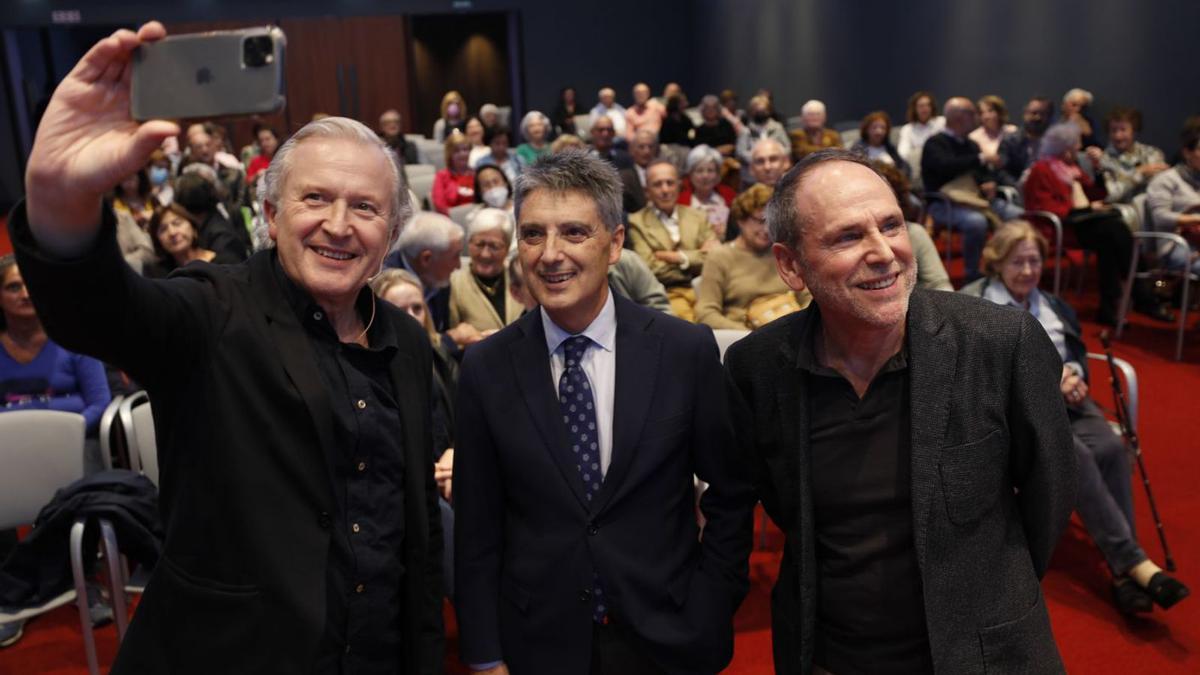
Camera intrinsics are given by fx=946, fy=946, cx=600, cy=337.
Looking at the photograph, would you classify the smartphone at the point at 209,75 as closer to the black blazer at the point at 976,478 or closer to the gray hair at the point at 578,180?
the gray hair at the point at 578,180

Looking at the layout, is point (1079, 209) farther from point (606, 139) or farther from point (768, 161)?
point (606, 139)

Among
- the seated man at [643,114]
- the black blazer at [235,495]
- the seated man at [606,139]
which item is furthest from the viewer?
the seated man at [643,114]

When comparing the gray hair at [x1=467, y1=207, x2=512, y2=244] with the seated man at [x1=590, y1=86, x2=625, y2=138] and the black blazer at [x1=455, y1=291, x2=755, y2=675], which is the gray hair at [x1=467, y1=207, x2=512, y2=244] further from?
the seated man at [x1=590, y1=86, x2=625, y2=138]

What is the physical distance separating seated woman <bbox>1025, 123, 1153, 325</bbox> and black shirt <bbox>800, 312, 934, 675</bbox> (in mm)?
6031

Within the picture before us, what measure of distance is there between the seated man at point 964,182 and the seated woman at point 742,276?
3651 millimetres

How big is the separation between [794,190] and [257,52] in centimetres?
97

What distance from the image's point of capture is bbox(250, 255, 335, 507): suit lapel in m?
1.40

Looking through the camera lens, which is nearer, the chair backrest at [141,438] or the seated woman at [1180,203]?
the chair backrest at [141,438]

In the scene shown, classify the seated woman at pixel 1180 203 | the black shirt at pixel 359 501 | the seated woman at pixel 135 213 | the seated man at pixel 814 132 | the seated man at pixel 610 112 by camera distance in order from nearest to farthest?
the black shirt at pixel 359 501 → the seated woman at pixel 135 213 → the seated woman at pixel 1180 203 → the seated man at pixel 814 132 → the seated man at pixel 610 112

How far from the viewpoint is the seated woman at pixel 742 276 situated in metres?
4.28

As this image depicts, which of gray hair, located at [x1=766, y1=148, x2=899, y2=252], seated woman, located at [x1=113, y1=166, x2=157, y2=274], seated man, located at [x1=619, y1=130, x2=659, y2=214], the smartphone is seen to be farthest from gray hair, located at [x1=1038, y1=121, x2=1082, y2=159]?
the smartphone

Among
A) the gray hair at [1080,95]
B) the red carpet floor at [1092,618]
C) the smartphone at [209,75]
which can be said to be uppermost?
the smartphone at [209,75]

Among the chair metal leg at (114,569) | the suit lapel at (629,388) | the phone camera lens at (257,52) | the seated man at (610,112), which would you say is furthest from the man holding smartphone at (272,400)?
the seated man at (610,112)

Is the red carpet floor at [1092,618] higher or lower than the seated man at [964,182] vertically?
lower
